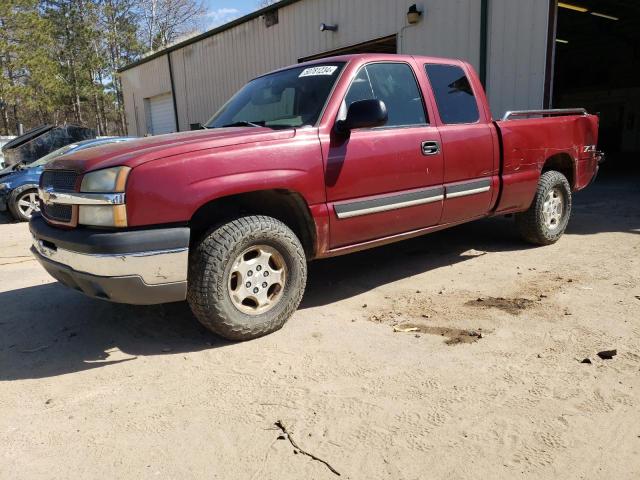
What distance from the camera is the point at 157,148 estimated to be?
3.09 metres

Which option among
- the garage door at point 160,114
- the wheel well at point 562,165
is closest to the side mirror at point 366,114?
the wheel well at point 562,165

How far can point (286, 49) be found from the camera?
12391 mm

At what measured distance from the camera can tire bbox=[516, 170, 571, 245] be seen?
5.55 meters

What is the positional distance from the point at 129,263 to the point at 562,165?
5162 millimetres

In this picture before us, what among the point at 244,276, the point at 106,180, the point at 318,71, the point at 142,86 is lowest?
the point at 244,276

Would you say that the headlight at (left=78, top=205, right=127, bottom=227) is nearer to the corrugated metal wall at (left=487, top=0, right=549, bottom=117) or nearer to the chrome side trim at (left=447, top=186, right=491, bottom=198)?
the chrome side trim at (left=447, top=186, right=491, bottom=198)

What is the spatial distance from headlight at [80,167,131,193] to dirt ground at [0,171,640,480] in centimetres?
112

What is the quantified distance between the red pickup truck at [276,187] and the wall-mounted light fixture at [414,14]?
186 inches

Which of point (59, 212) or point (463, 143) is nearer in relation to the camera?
point (59, 212)

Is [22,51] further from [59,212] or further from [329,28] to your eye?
[59,212]

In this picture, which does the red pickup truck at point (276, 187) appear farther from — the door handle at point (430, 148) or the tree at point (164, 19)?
the tree at point (164, 19)

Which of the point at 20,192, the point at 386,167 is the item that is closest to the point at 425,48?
the point at 386,167

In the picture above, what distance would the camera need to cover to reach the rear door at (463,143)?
4.43m

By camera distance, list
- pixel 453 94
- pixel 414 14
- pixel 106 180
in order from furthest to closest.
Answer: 1. pixel 414 14
2. pixel 453 94
3. pixel 106 180
